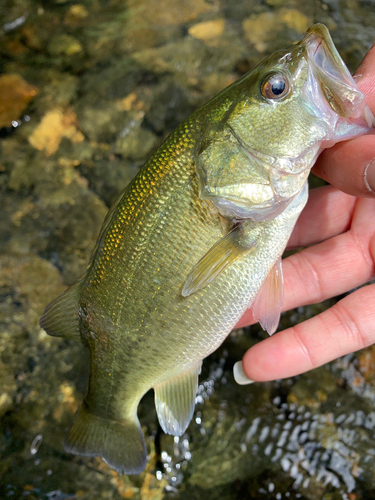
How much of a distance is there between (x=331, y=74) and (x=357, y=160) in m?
0.39

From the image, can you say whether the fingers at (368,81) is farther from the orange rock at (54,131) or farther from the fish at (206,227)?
the orange rock at (54,131)

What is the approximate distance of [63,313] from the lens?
1874 millimetres

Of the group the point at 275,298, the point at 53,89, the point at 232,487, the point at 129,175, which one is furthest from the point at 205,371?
the point at 53,89

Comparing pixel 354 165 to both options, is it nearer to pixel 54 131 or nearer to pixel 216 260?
pixel 216 260

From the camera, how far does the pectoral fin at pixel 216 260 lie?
1542 millimetres

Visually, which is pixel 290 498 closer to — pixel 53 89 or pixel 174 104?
pixel 174 104

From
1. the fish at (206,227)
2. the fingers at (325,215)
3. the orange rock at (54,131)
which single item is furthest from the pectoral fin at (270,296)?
the orange rock at (54,131)

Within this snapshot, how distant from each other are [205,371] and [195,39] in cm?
367

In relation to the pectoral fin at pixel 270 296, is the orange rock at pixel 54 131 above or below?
above

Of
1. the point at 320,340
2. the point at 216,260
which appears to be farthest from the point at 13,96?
the point at 320,340

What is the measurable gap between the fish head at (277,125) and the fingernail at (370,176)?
176 mm

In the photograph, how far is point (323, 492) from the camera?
7.41 ft

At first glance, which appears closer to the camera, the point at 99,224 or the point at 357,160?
the point at 357,160

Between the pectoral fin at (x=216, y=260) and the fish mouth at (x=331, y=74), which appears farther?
the pectoral fin at (x=216, y=260)
